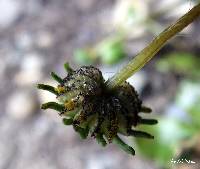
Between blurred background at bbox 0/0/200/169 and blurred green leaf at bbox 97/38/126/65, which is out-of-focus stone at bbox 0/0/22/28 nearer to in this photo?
blurred background at bbox 0/0/200/169

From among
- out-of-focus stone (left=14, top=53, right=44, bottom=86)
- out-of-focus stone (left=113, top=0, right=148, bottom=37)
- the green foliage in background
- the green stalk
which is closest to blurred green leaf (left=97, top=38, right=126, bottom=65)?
the green foliage in background

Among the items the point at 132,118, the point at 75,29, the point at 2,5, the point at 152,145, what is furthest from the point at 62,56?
the point at 132,118

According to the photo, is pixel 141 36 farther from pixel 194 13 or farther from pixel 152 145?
pixel 194 13

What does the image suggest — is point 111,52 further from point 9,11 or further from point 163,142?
point 9,11

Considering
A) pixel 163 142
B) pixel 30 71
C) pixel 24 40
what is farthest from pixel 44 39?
pixel 163 142

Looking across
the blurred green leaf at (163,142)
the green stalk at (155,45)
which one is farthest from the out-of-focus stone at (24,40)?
the green stalk at (155,45)

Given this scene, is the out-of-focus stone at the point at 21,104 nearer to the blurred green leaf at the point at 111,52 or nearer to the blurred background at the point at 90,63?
the blurred background at the point at 90,63
